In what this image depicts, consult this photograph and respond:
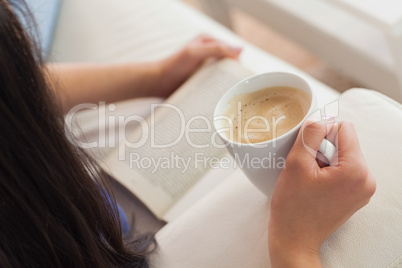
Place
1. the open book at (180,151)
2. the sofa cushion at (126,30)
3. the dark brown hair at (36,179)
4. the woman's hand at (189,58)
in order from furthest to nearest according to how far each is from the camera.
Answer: the sofa cushion at (126,30), the woman's hand at (189,58), the open book at (180,151), the dark brown hair at (36,179)

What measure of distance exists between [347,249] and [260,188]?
11cm

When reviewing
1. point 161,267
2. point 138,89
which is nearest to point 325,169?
point 161,267

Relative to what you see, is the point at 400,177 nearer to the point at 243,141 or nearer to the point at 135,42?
the point at 243,141

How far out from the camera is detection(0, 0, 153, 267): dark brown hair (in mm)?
461

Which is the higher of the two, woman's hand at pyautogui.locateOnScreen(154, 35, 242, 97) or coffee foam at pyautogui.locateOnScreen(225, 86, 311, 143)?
coffee foam at pyautogui.locateOnScreen(225, 86, 311, 143)

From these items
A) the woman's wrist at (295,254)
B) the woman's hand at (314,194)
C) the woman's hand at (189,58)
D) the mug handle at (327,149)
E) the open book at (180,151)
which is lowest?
the open book at (180,151)

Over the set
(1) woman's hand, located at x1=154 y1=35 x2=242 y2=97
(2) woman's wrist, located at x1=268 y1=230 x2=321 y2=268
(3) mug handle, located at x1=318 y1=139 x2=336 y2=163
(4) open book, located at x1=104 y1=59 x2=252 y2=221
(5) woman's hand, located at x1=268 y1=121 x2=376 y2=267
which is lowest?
(4) open book, located at x1=104 y1=59 x2=252 y2=221

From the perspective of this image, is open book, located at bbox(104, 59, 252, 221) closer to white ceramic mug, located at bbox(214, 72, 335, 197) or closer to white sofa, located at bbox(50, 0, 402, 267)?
white sofa, located at bbox(50, 0, 402, 267)

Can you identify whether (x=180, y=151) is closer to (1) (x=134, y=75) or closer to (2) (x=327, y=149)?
(1) (x=134, y=75)

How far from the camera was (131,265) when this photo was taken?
0.63m

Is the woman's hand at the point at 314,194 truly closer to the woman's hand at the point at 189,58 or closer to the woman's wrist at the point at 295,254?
the woman's wrist at the point at 295,254

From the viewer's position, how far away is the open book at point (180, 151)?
81 centimetres

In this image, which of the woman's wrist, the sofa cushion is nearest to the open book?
the sofa cushion

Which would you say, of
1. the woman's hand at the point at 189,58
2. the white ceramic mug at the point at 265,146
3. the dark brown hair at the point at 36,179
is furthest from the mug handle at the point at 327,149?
the woman's hand at the point at 189,58
